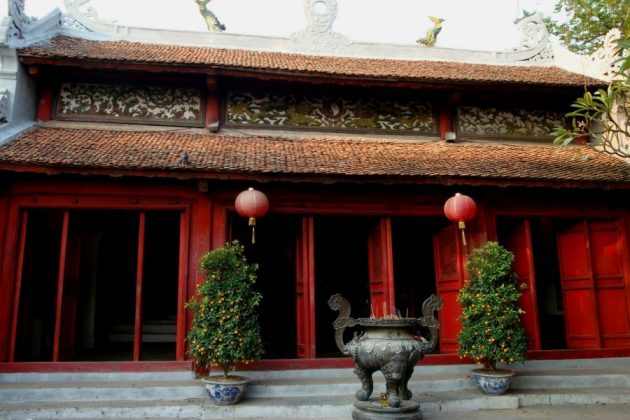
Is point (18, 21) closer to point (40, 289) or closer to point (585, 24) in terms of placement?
point (40, 289)

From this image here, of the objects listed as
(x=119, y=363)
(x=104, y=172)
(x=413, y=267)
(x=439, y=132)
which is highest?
(x=439, y=132)

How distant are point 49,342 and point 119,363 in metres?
2.96

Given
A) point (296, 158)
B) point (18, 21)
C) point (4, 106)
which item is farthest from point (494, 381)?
point (18, 21)

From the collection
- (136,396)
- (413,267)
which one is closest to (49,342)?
(136,396)

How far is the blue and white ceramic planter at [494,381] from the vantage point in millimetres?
5586

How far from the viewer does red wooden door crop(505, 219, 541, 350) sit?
6938 mm

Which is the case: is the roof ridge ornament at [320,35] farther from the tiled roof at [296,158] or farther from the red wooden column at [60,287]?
the red wooden column at [60,287]

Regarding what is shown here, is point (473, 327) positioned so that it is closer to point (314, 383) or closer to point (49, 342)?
point (314, 383)

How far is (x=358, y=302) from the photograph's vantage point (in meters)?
10.2

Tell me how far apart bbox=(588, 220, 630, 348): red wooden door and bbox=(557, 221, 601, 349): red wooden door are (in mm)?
96

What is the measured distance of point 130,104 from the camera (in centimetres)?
744

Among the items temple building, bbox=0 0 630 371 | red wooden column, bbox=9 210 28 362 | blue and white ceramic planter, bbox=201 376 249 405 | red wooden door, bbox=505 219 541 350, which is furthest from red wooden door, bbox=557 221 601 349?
red wooden column, bbox=9 210 28 362

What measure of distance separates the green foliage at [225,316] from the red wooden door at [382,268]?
76.4 inches

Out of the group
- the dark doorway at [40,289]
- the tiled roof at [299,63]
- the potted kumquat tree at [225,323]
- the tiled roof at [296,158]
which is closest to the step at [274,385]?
the potted kumquat tree at [225,323]
